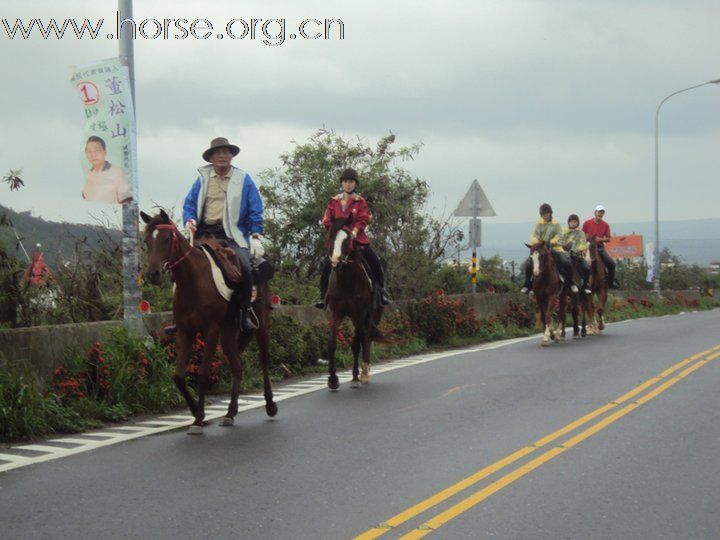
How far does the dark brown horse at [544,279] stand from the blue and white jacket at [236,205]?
10.1 m

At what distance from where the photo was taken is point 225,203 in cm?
1095

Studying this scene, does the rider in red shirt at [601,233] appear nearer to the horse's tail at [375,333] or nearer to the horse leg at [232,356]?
the horse's tail at [375,333]

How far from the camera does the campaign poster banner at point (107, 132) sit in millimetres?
11859

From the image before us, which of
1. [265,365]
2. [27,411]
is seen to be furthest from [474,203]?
[27,411]

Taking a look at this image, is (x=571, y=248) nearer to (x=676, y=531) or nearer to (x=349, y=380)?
(x=349, y=380)

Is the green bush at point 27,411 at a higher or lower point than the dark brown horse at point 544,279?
lower

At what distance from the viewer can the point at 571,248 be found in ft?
74.3

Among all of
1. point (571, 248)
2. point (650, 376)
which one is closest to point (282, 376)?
point (650, 376)

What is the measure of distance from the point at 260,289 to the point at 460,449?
3.25m

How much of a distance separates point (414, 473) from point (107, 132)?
6066mm

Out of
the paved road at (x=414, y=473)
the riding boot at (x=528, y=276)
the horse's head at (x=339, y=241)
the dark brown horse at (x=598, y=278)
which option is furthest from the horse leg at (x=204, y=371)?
the dark brown horse at (x=598, y=278)

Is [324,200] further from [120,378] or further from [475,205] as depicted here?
[120,378]

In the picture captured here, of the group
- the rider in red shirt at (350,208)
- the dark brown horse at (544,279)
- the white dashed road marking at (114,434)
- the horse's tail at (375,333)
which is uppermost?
the rider in red shirt at (350,208)

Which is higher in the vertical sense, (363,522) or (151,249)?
(151,249)
